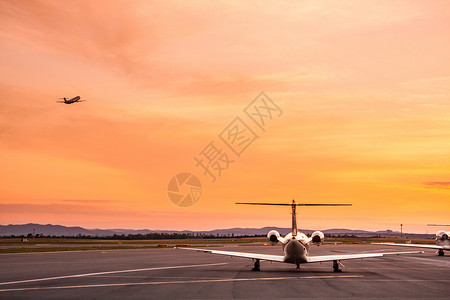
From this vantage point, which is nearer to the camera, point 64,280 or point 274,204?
point 64,280

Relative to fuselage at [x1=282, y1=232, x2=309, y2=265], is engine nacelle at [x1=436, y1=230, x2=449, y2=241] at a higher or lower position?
higher

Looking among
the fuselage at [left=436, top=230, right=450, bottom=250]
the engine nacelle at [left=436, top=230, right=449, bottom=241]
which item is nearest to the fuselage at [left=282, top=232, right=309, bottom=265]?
the fuselage at [left=436, top=230, right=450, bottom=250]

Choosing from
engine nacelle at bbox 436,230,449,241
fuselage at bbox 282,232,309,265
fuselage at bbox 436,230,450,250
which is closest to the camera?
fuselage at bbox 282,232,309,265

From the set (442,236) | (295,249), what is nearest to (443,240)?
(442,236)

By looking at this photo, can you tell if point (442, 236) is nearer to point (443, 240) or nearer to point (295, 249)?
point (443, 240)

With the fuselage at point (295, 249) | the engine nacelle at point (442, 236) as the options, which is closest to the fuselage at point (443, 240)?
the engine nacelle at point (442, 236)

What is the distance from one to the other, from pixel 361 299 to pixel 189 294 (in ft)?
27.2

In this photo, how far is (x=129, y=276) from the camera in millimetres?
35062

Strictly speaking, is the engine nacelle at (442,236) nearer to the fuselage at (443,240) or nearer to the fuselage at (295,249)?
the fuselage at (443,240)

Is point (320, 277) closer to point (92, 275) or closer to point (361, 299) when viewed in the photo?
point (361, 299)

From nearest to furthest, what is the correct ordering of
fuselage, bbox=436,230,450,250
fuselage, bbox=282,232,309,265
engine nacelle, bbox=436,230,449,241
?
fuselage, bbox=282,232,309,265, fuselage, bbox=436,230,450,250, engine nacelle, bbox=436,230,449,241

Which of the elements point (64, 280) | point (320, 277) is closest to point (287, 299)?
point (320, 277)

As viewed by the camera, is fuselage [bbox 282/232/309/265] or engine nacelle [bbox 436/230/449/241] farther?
engine nacelle [bbox 436/230/449/241]

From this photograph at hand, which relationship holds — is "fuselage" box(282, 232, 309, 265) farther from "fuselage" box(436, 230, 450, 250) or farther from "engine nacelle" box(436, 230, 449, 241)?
"engine nacelle" box(436, 230, 449, 241)
